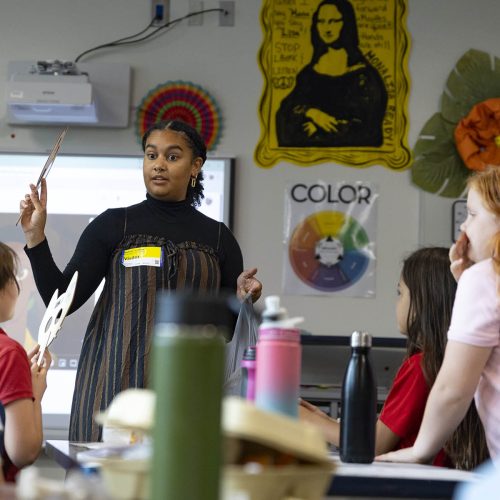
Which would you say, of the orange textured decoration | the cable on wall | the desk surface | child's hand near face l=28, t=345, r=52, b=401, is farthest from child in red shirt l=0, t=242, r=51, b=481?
the orange textured decoration

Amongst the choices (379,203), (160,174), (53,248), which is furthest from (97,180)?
(160,174)

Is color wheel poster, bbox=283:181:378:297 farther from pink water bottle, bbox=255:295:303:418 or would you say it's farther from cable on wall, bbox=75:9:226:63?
pink water bottle, bbox=255:295:303:418

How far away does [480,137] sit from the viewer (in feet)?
13.3

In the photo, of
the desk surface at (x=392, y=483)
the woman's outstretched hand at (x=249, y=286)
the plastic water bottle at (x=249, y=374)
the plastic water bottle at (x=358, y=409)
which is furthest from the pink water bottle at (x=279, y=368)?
the woman's outstretched hand at (x=249, y=286)

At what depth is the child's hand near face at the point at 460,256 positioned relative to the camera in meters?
1.89

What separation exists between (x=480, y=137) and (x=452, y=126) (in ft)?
0.46

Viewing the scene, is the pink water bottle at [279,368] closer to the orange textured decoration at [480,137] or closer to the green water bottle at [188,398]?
the green water bottle at [188,398]

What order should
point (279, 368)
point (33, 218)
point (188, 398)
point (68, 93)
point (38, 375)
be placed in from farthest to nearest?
point (68, 93) < point (33, 218) < point (38, 375) < point (279, 368) < point (188, 398)

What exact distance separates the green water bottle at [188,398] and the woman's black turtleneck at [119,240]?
1927 millimetres

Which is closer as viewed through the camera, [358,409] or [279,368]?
[279,368]

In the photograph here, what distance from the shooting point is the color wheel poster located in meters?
4.11

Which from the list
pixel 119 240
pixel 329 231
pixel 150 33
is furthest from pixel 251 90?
pixel 119 240

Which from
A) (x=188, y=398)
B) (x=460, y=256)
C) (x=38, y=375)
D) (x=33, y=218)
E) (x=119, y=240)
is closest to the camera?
(x=188, y=398)

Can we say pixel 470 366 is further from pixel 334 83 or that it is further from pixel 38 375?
pixel 334 83
